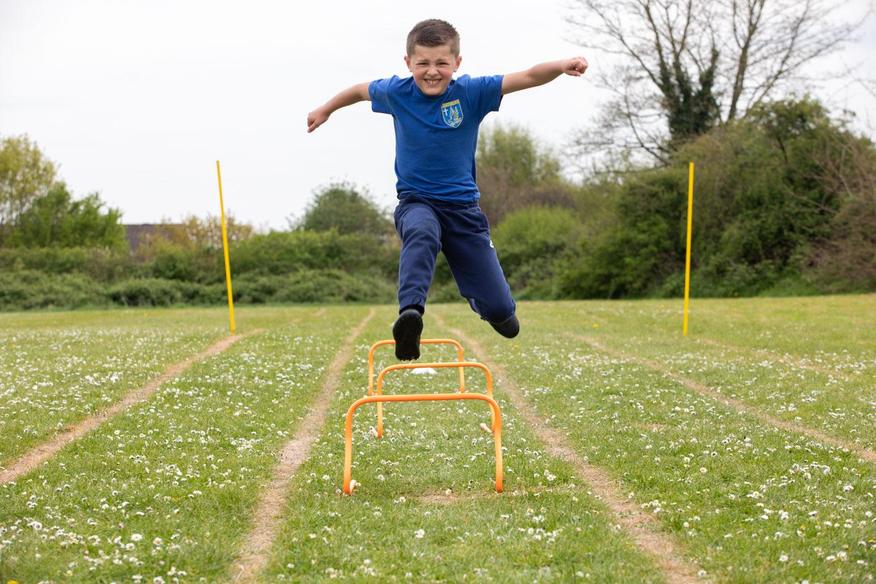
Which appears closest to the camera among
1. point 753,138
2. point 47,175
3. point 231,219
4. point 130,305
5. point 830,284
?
point 830,284

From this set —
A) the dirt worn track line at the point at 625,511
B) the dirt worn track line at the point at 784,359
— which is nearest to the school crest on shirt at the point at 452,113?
the dirt worn track line at the point at 625,511

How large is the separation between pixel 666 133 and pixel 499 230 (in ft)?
43.6

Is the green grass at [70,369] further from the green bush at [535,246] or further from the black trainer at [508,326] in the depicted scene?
the green bush at [535,246]

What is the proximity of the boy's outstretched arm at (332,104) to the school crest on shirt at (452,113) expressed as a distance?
949mm

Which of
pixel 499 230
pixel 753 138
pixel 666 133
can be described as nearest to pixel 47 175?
pixel 499 230

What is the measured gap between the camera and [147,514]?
6887 millimetres

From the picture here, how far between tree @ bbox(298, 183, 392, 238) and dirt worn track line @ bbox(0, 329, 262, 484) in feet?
159

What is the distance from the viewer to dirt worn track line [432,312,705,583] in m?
5.81

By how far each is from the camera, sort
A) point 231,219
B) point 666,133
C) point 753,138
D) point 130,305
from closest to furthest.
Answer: point 753,138
point 130,305
point 666,133
point 231,219

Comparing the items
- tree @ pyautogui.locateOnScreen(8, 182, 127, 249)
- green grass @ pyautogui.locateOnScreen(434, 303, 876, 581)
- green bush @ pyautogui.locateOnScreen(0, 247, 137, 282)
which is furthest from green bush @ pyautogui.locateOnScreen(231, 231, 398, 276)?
green grass @ pyautogui.locateOnScreen(434, 303, 876, 581)

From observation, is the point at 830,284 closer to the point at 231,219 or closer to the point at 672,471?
the point at 672,471

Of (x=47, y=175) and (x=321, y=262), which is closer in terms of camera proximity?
(x=321, y=262)

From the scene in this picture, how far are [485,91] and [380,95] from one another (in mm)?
951

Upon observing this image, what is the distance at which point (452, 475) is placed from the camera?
321 inches
